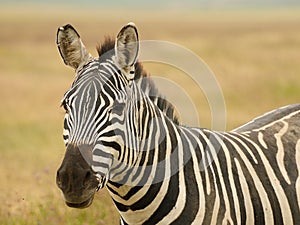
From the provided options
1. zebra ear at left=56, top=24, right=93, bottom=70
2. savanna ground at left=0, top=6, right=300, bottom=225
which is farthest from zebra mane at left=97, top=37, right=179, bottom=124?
savanna ground at left=0, top=6, right=300, bottom=225

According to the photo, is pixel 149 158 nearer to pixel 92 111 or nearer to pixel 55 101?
pixel 92 111

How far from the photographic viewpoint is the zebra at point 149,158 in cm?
420

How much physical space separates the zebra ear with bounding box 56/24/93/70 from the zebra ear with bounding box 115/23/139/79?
27 cm

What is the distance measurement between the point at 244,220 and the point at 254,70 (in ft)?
63.7

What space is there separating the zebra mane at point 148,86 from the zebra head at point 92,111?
0.22 feet

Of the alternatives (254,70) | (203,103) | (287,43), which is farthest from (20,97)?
(287,43)

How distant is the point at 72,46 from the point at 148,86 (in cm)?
66

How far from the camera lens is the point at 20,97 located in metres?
23.8

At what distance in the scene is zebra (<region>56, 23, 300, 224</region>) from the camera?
420 centimetres

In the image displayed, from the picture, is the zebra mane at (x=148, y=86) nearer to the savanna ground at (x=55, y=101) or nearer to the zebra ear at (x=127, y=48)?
the zebra ear at (x=127, y=48)

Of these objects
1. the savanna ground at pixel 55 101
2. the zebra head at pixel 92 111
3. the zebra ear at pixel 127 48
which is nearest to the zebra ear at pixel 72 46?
the zebra head at pixel 92 111

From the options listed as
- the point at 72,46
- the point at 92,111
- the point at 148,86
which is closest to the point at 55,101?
the point at 148,86

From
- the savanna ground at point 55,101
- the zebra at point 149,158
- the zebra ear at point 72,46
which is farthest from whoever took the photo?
the savanna ground at point 55,101

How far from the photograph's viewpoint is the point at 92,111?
423 centimetres
